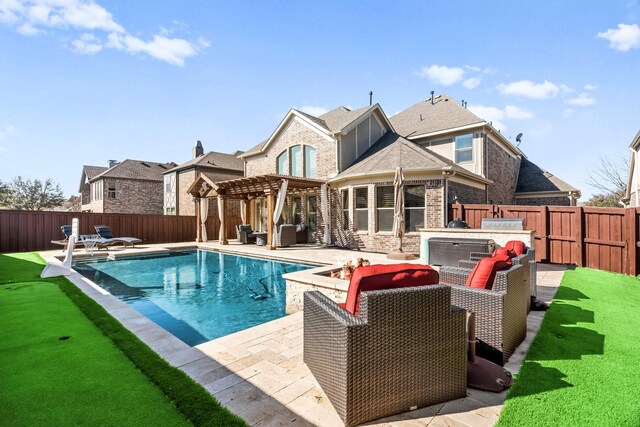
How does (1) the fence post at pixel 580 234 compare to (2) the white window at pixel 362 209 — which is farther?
(2) the white window at pixel 362 209

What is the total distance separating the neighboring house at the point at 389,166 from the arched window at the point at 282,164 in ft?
0.19

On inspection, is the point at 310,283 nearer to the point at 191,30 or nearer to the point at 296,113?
the point at 191,30

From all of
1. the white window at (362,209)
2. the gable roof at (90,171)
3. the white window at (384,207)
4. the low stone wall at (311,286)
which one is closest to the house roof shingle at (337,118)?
the white window at (362,209)

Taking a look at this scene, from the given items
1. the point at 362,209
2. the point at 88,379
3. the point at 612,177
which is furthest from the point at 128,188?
the point at 612,177

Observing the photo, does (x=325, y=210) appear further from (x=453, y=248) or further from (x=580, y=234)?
(x=580, y=234)

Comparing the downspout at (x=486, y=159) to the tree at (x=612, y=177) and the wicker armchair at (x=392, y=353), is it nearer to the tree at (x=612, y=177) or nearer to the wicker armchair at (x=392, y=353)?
the wicker armchair at (x=392, y=353)

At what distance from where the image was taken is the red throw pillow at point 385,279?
245 centimetres

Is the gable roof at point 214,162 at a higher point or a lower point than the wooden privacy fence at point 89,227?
higher

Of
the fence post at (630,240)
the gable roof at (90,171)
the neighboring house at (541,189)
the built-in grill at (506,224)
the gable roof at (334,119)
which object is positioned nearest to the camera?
the fence post at (630,240)

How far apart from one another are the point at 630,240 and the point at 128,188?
108 ft

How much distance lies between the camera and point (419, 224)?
12031 millimetres

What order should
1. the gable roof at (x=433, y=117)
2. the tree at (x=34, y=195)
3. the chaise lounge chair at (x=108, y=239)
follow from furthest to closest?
the tree at (x=34, y=195), the gable roof at (x=433, y=117), the chaise lounge chair at (x=108, y=239)

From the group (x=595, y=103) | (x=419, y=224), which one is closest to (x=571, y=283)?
(x=419, y=224)

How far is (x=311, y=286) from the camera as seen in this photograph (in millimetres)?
5625
